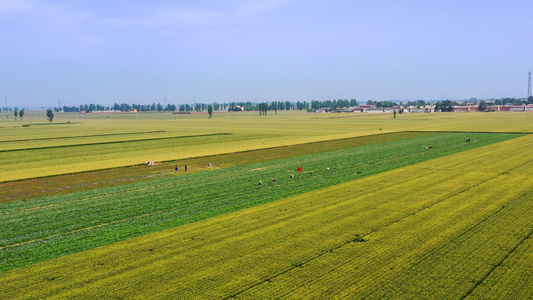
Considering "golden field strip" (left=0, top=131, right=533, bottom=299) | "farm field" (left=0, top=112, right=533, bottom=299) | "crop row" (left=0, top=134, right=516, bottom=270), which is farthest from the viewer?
"crop row" (left=0, top=134, right=516, bottom=270)

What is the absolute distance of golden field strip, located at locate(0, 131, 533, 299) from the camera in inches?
596

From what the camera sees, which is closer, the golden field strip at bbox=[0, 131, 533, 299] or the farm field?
the golden field strip at bbox=[0, 131, 533, 299]

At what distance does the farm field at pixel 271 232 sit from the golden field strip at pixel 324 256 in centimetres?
7

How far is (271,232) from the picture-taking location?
21.7m

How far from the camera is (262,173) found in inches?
1559

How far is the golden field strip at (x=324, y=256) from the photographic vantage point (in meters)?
15.1

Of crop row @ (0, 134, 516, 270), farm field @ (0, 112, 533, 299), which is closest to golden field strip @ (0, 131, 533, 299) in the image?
farm field @ (0, 112, 533, 299)

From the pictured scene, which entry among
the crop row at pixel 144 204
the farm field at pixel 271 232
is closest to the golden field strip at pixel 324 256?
the farm field at pixel 271 232

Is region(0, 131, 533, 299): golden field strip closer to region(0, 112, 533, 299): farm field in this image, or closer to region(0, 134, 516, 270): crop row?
region(0, 112, 533, 299): farm field

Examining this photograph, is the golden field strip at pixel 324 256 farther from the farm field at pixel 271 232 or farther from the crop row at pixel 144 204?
the crop row at pixel 144 204

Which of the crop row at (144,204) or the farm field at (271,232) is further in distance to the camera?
the crop row at (144,204)

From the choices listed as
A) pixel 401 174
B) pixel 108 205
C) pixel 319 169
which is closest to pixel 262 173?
pixel 319 169

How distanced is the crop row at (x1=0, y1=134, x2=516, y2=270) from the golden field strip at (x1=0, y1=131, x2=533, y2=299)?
1.58m

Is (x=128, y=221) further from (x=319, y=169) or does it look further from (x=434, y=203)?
(x=319, y=169)
